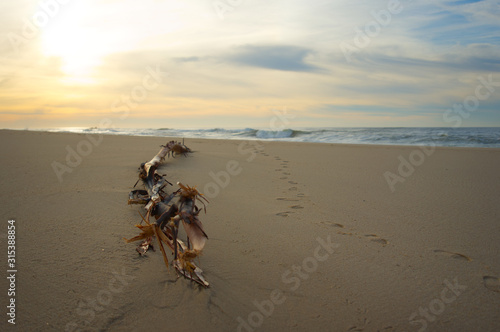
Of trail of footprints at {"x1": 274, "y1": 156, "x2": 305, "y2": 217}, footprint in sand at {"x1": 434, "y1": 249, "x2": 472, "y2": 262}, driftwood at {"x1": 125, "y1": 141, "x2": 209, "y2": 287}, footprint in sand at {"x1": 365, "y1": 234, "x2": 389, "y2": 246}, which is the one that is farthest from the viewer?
trail of footprints at {"x1": 274, "y1": 156, "x2": 305, "y2": 217}

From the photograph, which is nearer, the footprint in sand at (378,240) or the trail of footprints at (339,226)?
the trail of footprints at (339,226)

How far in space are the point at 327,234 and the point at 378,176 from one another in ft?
8.14

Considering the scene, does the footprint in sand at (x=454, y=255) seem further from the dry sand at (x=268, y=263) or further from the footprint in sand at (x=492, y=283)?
the footprint in sand at (x=492, y=283)

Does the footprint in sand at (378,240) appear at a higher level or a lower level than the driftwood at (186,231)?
lower

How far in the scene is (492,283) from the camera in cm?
170

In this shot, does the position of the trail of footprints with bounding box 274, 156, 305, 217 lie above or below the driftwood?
above

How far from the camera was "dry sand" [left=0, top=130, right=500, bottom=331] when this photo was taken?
1357mm

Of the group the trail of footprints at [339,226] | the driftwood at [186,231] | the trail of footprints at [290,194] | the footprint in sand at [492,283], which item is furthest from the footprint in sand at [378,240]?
the driftwood at [186,231]

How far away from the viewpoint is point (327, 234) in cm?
229

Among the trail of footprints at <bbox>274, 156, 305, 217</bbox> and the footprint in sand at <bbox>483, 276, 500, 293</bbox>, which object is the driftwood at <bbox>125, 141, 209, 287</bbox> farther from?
the footprint in sand at <bbox>483, 276, 500, 293</bbox>

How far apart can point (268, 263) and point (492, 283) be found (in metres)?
1.27

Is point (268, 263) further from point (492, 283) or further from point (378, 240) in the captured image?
point (492, 283)

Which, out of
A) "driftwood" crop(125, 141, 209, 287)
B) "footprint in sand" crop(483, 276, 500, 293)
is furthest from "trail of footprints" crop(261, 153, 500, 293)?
"driftwood" crop(125, 141, 209, 287)

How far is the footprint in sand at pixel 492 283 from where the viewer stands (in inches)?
65.1
